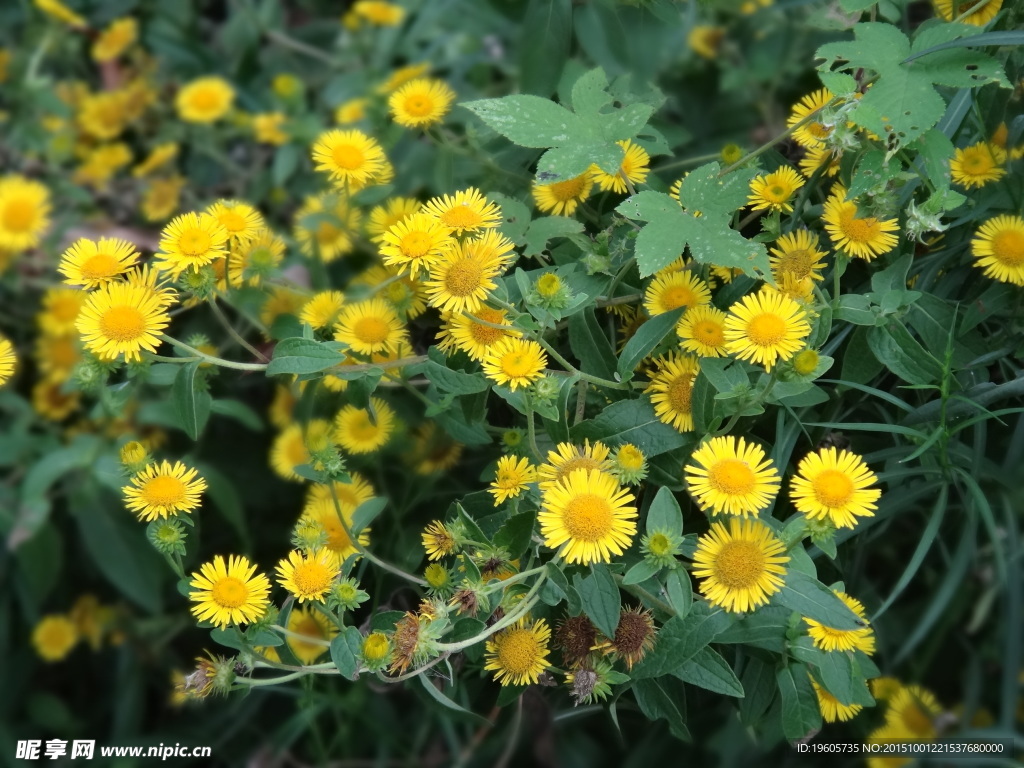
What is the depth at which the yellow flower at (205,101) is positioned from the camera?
1408 millimetres

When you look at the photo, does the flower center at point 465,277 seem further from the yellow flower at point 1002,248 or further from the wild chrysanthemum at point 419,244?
the yellow flower at point 1002,248

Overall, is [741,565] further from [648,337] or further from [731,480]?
[648,337]

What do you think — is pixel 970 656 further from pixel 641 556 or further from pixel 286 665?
pixel 286 665

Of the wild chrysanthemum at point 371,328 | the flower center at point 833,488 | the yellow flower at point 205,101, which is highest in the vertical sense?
the yellow flower at point 205,101

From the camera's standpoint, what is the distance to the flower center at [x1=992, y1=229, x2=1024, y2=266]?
73 cm

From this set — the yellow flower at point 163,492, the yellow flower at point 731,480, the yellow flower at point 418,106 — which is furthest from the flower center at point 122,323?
the yellow flower at point 731,480

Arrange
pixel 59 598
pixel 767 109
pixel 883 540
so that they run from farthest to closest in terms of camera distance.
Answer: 1. pixel 59 598
2. pixel 767 109
3. pixel 883 540

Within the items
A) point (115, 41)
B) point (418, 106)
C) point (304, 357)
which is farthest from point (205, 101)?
point (304, 357)

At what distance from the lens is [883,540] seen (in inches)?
39.9

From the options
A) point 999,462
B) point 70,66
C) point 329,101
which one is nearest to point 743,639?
point 999,462

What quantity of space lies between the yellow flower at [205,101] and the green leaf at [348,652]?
3.38ft

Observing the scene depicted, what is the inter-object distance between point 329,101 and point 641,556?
1.00m

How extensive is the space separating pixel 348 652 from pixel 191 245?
0.34 m

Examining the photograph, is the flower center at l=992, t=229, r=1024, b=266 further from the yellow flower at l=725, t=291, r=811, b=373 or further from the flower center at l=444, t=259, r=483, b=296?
the flower center at l=444, t=259, r=483, b=296
